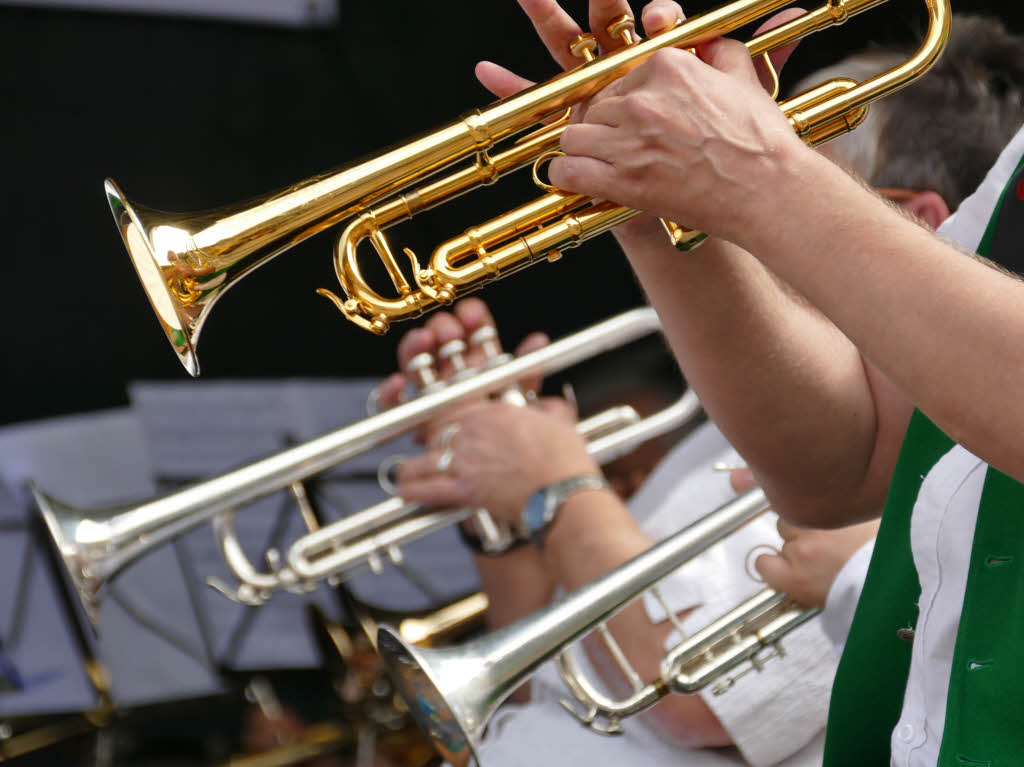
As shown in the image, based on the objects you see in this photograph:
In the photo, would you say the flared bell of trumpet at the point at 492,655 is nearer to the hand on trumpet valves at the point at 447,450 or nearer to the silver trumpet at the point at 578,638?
the silver trumpet at the point at 578,638

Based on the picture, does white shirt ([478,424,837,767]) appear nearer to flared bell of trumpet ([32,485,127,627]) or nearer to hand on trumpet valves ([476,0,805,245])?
flared bell of trumpet ([32,485,127,627])

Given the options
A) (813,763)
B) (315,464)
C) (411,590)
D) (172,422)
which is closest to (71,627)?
(172,422)

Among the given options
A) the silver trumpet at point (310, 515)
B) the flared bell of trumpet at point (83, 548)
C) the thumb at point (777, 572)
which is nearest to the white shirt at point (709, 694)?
the thumb at point (777, 572)

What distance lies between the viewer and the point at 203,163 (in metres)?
3.42

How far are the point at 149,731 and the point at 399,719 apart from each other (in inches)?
40.9

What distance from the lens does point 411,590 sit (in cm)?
279

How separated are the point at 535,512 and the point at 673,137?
102 cm

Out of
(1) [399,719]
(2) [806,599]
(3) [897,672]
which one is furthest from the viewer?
(1) [399,719]

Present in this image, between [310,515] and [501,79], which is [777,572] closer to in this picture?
[501,79]

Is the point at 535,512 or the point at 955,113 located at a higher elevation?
the point at 955,113

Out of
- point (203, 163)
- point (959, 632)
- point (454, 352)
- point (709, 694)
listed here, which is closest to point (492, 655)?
point (709, 694)

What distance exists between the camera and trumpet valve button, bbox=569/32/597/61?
3.26 ft

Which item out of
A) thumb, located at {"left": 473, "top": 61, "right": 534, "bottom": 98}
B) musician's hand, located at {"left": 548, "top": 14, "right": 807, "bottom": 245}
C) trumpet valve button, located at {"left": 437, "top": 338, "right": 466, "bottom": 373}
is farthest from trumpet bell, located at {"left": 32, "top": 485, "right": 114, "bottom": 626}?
musician's hand, located at {"left": 548, "top": 14, "right": 807, "bottom": 245}

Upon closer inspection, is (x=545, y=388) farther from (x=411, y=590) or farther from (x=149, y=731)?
(x=149, y=731)
